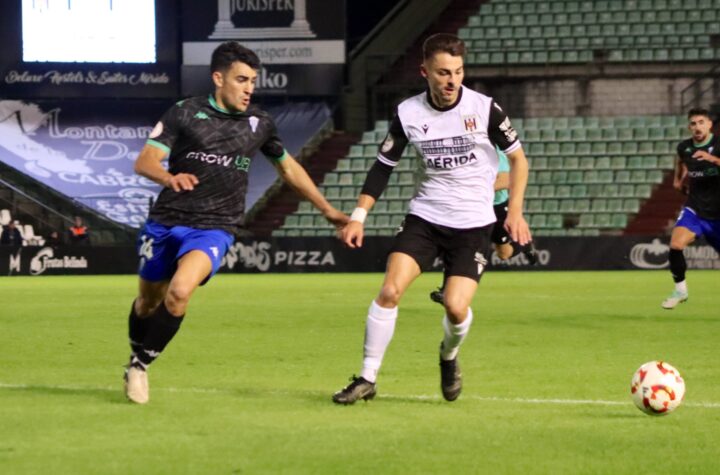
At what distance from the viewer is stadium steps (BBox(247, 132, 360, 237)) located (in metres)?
32.9

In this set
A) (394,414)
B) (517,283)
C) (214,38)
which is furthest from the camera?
(214,38)

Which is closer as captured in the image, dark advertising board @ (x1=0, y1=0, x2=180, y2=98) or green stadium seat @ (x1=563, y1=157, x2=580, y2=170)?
green stadium seat @ (x1=563, y1=157, x2=580, y2=170)

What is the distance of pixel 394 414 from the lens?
23.4 feet

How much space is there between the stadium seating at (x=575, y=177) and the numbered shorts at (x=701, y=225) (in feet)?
50.1

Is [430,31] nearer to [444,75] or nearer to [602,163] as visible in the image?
[602,163]

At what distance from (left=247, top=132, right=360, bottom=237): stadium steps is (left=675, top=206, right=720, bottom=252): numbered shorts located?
17.1 metres

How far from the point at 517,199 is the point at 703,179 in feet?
26.3

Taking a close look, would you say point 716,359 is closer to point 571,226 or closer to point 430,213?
point 430,213

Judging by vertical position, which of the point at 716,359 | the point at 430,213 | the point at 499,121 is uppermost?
the point at 499,121

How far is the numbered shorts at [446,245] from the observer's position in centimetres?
781

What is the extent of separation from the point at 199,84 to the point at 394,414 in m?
29.2

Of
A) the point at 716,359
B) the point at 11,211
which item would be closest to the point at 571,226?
the point at 11,211

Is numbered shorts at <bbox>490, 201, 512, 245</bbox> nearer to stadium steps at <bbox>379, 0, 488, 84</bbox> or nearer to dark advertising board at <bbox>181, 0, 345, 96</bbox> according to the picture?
stadium steps at <bbox>379, 0, 488, 84</bbox>

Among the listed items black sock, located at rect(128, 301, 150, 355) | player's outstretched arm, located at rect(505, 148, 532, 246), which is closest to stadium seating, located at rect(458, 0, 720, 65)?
player's outstretched arm, located at rect(505, 148, 532, 246)
